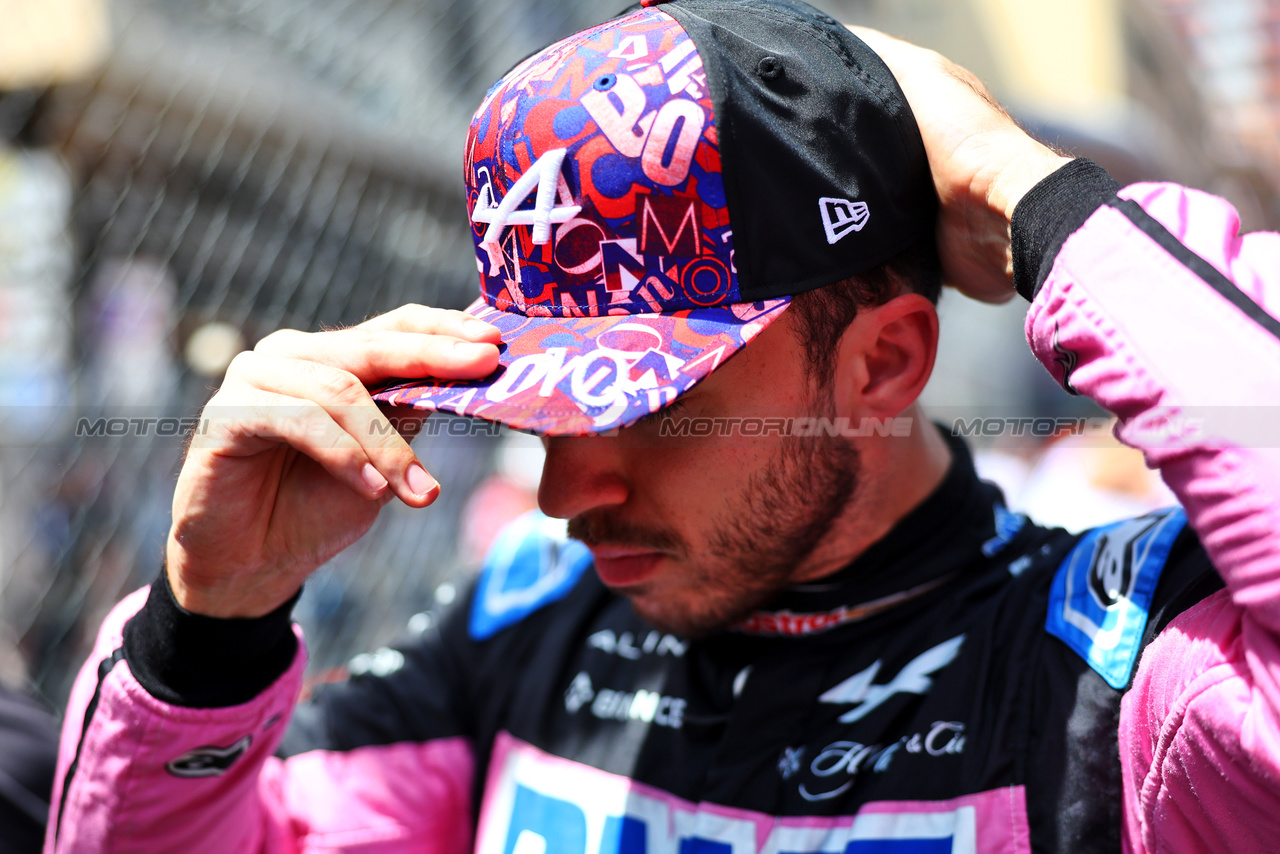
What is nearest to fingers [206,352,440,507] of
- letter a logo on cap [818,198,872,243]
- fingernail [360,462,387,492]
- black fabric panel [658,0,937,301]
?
fingernail [360,462,387,492]

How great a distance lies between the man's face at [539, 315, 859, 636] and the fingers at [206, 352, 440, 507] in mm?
243

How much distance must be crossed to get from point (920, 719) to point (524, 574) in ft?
2.38

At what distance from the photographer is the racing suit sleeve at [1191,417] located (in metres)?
0.78

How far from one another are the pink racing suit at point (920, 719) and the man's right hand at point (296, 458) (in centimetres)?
18

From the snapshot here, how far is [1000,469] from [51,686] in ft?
15.3

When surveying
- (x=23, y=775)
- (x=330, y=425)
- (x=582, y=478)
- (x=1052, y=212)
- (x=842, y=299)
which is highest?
(x=1052, y=212)

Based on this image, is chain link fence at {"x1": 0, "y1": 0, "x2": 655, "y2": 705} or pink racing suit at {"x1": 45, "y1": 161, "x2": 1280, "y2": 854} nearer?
pink racing suit at {"x1": 45, "y1": 161, "x2": 1280, "y2": 854}

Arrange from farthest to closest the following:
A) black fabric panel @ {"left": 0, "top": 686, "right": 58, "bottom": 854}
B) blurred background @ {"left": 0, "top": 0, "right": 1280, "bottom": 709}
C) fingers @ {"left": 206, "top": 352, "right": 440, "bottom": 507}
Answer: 1. blurred background @ {"left": 0, "top": 0, "right": 1280, "bottom": 709}
2. black fabric panel @ {"left": 0, "top": 686, "right": 58, "bottom": 854}
3. fingers @ {"left": 206, "top": 352, "right": 440, "bottom": 507}

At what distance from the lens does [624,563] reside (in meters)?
1.26

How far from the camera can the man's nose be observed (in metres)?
1.17

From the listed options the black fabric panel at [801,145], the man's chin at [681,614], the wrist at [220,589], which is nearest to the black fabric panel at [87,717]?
the wrist at [220,589]

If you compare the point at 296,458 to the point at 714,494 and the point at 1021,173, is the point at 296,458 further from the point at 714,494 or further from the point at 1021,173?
the point at 1021,173

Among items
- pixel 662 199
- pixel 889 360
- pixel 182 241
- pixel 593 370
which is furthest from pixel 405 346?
Result: pixel 182 241

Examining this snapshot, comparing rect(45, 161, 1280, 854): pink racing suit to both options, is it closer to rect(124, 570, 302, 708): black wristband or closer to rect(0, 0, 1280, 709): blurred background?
rect(124, 570, 302, 708): black wristband
